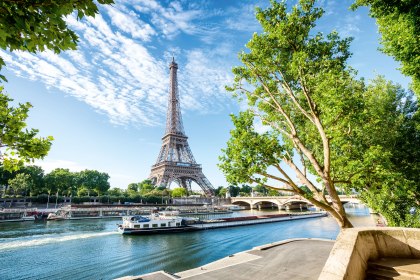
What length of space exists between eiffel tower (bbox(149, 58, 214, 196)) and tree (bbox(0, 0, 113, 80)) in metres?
88.3

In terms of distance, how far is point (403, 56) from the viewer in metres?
10.9

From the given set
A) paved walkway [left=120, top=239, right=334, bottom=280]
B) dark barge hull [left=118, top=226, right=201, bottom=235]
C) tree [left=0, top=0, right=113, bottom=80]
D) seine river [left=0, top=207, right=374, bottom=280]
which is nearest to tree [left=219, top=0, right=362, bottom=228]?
paved walkway [left=120, top=239, right=334, bottom=280]

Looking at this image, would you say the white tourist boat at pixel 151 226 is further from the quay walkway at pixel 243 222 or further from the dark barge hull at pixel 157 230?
the quay walkway at pixel 243 222

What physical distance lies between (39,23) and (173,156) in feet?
316

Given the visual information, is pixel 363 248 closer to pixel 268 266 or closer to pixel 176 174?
pixel 268 266

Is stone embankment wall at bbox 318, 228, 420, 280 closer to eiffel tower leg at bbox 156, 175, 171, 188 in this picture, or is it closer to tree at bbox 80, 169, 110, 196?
eiffel tower leg at bbox 156, 175, 171, 188

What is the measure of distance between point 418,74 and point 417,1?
3272 mm

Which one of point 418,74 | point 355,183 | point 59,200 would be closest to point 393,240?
point 355,183

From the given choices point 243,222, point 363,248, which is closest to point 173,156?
point 243,222

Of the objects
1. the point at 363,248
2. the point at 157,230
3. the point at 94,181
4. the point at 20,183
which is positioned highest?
the point at 94,181

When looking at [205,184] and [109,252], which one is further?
[205,184]

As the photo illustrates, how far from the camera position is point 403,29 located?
1058cm

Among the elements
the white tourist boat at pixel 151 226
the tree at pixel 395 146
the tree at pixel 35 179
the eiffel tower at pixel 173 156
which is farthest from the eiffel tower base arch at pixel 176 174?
the tree at pixel 395 146

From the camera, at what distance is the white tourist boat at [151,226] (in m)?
36.6
